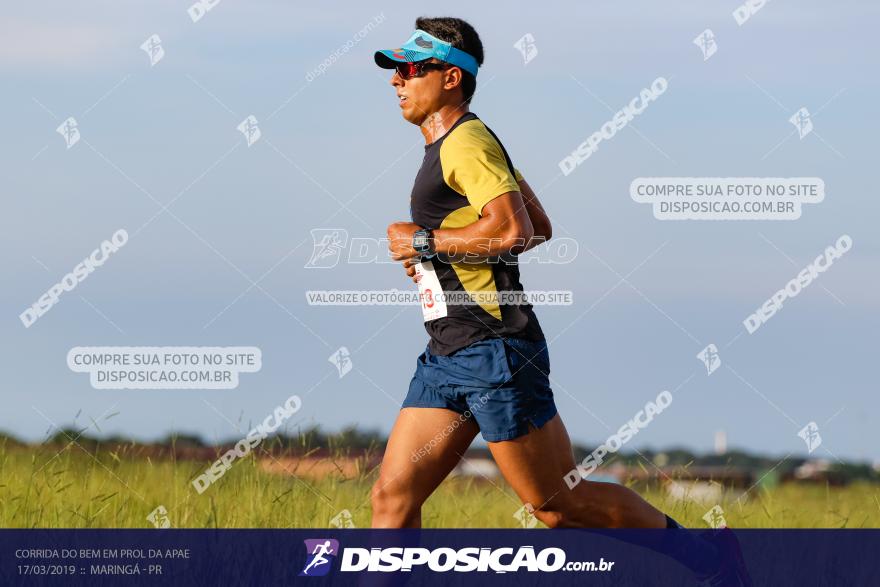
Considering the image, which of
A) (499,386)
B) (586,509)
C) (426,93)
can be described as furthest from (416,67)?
(586,509)

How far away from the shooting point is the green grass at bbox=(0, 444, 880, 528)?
629cm

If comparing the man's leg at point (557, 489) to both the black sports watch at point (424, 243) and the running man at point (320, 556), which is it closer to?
the black sports watch at point (424, 243)

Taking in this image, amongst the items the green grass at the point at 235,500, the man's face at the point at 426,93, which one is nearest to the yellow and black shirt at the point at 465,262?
the man's face at the point at 426,93

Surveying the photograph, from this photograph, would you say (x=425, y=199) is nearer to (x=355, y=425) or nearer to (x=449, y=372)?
(x=449, y=372)

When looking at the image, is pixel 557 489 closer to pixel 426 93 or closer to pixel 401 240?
pixel 401 240

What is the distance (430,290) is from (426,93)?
79cm

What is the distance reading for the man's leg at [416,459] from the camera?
4.77 meters

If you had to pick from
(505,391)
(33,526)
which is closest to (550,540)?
(505,391)

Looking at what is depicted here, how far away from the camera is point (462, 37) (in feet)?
16.4

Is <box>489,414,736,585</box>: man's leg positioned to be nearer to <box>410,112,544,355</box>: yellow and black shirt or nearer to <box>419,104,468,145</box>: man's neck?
<box>410,112,544,355</box>: yellow and black shirt

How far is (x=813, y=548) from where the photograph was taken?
19.4 feet

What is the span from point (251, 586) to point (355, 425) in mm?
1541

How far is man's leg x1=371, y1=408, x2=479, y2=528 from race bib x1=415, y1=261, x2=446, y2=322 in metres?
0.38

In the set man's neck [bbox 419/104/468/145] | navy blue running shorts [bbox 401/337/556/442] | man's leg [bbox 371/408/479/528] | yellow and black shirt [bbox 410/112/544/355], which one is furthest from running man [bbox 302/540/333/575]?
man's neck [bbox 419/104/468/145]
